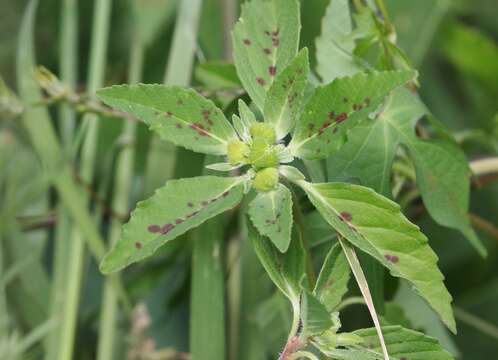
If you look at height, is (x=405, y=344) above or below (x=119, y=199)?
below

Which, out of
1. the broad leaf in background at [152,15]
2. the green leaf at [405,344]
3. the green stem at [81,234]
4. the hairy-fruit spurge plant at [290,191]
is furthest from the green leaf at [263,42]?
the broad leaf in background at [152,15]

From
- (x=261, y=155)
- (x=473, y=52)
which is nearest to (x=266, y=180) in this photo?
(x=261, y=155)

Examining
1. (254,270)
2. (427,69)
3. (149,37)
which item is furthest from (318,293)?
(427,69)

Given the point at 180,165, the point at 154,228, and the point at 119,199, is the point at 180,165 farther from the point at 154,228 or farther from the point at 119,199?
the point at 154,228

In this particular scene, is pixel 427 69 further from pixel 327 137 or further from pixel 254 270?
pixel 327 137

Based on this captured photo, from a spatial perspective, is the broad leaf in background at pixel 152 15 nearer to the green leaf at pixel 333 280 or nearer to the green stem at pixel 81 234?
the green stem at pixel 81 234
